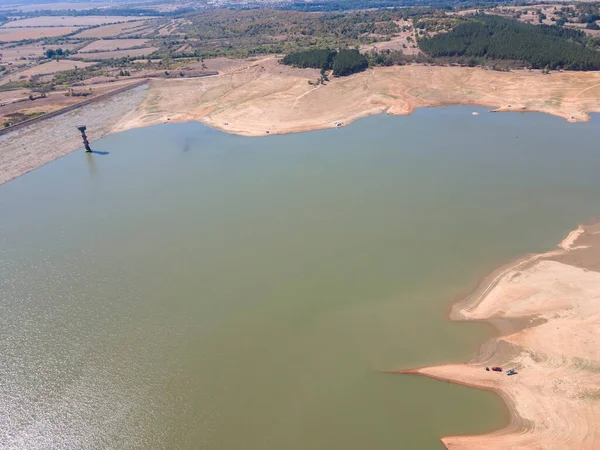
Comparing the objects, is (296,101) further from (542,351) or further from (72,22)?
(72,22)

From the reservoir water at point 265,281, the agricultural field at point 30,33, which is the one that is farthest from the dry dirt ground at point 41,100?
the agricultural field at point 30,33

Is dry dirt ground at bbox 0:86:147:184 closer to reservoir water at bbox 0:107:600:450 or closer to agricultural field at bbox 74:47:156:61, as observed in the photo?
reservoir water at bbox 0:107:600:450

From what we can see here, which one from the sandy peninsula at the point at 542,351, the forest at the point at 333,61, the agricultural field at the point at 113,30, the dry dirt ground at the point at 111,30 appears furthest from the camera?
the dry dirt ground at the point at 111,30

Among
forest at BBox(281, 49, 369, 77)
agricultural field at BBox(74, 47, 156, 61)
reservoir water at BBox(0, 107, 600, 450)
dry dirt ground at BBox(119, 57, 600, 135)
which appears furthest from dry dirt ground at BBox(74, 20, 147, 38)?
reservoir water at BBox(0, 107, 600, 450)

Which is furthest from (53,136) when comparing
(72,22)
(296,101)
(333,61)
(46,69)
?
(72,22)

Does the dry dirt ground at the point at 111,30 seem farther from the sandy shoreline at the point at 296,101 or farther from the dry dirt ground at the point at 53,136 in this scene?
the dry dirt ground at the point at 53,136

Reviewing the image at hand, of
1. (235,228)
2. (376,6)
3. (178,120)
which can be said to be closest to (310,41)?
(178,120)

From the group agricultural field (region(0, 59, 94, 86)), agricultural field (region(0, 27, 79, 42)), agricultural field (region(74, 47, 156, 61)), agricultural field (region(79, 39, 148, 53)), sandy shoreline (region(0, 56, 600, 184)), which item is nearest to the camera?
sandy shoreline (region(0, 56, 600, 184))
